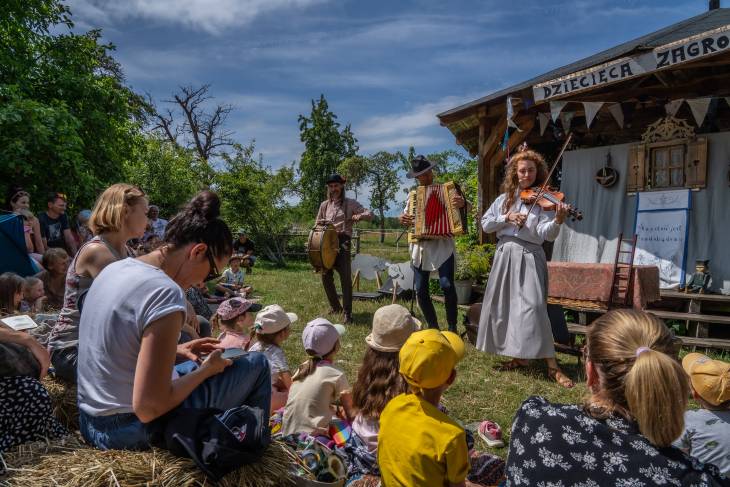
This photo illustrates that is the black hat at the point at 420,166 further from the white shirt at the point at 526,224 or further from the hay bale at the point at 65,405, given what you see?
the hay bale at the point at 65,405

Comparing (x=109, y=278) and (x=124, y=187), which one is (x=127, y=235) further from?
(x=109, y=278)

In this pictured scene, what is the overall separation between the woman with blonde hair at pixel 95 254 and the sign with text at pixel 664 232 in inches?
268

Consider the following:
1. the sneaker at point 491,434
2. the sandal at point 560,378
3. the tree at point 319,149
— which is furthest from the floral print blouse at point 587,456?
the tree at point 319,149

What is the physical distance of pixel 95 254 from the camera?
2803 millimetres

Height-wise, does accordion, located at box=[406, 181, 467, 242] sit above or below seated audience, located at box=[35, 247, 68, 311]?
above

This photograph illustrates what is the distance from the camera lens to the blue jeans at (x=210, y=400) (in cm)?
182

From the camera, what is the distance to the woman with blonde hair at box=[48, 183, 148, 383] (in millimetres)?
2764

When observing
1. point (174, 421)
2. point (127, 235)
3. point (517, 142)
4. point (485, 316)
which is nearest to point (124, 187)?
point (127, 235)

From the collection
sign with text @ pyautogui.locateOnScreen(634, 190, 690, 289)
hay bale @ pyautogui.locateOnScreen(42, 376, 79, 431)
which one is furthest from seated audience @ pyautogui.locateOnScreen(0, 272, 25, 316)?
sign with text @ pyautogui.locateOnScreen(634, 190, 690, 289)

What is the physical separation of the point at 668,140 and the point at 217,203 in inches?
296

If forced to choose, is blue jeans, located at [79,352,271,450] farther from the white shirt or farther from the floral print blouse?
the white shirt

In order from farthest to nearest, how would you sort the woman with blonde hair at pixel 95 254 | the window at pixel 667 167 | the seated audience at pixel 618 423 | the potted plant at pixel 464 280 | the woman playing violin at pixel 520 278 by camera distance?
the potted plant at pixel 464 280 → the window at pixel 667 167 → the woman playing violin at pixel 520 278 → the woman with blonde hair at pixel 95 254 → the seated audience at pixel 618 423

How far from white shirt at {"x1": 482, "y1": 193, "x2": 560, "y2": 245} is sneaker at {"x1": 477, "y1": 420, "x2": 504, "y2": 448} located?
1.75 m

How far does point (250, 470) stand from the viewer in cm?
181
